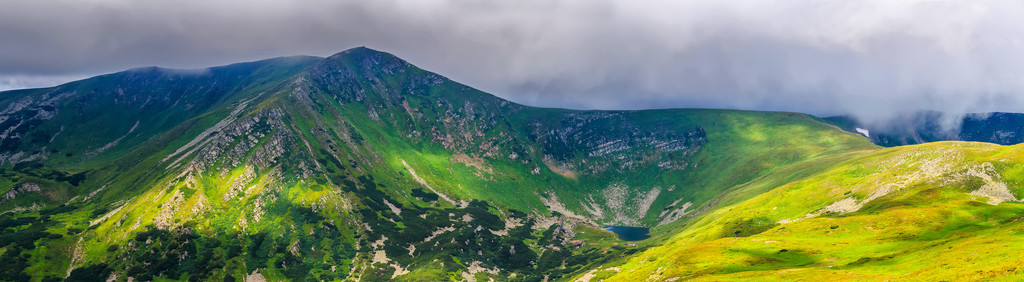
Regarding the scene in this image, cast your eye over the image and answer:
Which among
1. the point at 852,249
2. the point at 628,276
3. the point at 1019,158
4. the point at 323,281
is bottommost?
the point at 323,281

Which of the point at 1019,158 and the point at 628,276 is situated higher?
the point at 1019,158

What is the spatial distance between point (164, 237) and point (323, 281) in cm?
7070

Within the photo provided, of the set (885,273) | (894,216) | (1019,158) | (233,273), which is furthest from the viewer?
(233,273)

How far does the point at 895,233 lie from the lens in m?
125

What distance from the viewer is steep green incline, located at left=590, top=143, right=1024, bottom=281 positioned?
281 ft

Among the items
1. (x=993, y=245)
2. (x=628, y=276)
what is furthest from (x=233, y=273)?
(x=993, y=245)

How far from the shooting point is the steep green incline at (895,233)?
85562 millimetres

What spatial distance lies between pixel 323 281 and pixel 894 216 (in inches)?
8402

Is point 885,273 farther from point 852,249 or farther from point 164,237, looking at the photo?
point 164,237

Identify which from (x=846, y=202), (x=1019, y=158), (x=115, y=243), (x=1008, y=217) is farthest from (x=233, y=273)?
(x=1019, y=158)

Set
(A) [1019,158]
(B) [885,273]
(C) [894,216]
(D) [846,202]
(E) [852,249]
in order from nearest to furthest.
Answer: (B) [885,273]
(E) [852,249]
(C) [894,216]
(A) [1019,158]
(D) [846,202]

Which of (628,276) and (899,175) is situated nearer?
(628,276)

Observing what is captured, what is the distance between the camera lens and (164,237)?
197 meters

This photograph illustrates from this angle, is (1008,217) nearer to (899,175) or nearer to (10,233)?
(899,175)
